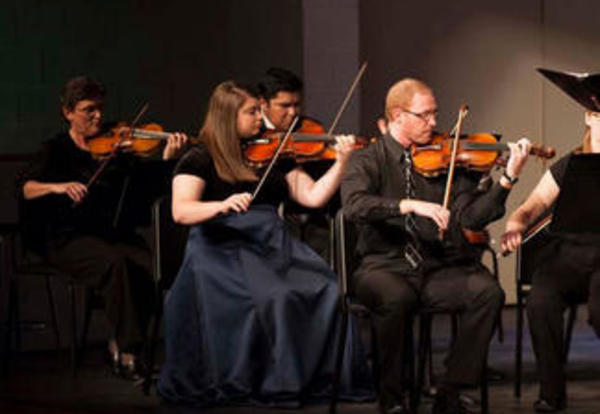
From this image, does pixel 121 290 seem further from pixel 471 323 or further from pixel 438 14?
pixel 438 14

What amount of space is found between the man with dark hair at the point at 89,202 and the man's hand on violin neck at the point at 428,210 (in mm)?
1383

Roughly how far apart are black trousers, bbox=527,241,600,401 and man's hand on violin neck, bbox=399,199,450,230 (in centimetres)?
45

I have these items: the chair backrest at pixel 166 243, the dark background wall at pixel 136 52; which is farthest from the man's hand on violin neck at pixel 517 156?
the dark background wall at pixel 136 52

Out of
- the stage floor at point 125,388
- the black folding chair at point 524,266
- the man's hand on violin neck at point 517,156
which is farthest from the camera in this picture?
the black folding chair at point 524,266

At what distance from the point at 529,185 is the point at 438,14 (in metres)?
0.96

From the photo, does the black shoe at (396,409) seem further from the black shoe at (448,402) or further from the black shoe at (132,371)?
the black shoe at (132,371)

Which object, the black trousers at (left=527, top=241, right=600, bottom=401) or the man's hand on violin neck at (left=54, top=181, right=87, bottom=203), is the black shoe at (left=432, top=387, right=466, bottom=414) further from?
the man's hand on violin neck at (left=54, top=181, right=87, bottom=203)

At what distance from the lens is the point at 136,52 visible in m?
7.17

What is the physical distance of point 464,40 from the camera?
7512 mm

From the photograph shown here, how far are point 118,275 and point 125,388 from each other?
45 centimetres

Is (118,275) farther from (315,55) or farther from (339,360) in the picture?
(315,55)

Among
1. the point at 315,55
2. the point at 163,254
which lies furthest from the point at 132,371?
the point at 315,55

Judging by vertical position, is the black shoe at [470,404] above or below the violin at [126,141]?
below

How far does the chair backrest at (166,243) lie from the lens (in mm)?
5281
